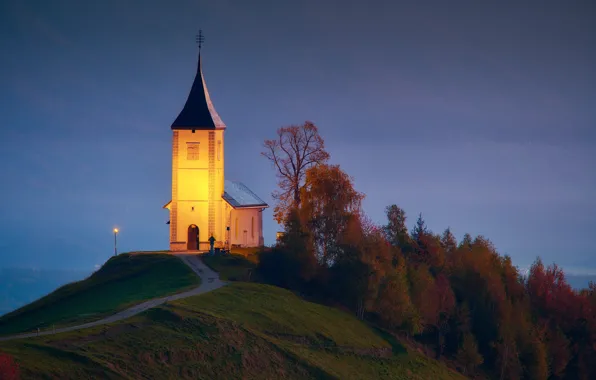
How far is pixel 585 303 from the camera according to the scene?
311ft

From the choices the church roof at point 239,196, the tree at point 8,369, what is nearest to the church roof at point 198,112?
the church roof at point 239,196

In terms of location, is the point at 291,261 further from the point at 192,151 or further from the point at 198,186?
the point at 192,151

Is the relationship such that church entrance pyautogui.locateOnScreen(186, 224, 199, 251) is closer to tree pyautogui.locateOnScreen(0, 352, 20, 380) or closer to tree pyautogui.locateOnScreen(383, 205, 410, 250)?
tree pyautogui.locateOnScreen(383, 205, 410, 250)

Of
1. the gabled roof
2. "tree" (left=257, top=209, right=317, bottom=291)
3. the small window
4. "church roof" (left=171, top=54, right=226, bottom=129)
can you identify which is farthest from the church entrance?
"tree" (left=257, top=209, right=317, bottom=291)

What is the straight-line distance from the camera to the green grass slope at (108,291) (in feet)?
207

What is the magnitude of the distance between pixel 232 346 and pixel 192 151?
37971 mm

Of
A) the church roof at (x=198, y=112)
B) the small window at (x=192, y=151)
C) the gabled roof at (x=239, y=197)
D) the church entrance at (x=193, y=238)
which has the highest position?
the church roof at (x=198, y=112)

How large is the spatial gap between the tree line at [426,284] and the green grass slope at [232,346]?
4631 mm

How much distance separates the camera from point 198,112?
3625 inches

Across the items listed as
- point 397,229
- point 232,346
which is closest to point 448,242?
point 397,229

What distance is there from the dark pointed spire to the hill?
22.7m

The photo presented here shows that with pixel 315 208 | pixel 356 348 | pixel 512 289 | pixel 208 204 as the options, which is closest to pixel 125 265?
pixel 208 204

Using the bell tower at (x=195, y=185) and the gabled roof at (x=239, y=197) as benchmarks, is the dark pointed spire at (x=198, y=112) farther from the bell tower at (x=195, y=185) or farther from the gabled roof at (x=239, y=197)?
the gabled roof at (x=239, y=197)

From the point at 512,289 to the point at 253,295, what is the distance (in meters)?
33.9
